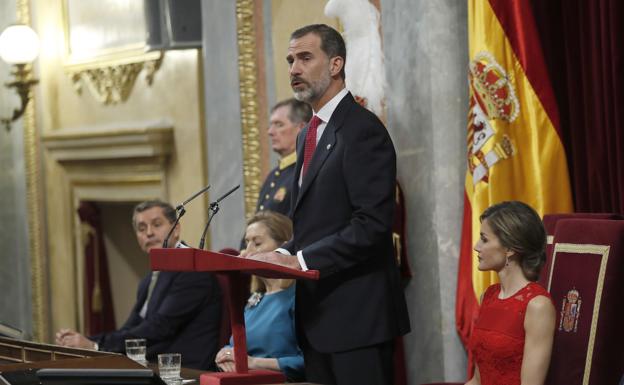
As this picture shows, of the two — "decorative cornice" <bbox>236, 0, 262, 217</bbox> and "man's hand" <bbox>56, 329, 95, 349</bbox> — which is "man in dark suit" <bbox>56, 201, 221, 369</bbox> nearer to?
"man's hand" <bbox>56, 329, 95, 349</bbox>

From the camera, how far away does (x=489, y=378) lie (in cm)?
352

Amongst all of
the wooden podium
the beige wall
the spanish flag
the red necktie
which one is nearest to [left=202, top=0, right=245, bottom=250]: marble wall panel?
the beige wall

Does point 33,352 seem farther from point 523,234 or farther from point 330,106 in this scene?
point 523,234

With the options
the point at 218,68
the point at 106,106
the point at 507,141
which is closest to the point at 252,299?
the point at 507,141

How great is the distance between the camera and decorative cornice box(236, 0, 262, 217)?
21.2 feet

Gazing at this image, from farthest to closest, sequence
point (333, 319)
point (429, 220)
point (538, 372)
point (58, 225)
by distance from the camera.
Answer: point (58, 225) → point (429, 220) → point (333, 319) → point (538, 372)

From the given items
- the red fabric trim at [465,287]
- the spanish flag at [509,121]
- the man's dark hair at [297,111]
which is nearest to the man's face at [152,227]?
the man's dark hair at [297,111]

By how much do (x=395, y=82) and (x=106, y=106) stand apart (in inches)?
165

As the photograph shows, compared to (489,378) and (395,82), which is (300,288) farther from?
(395,82)

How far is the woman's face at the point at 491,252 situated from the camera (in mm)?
3465

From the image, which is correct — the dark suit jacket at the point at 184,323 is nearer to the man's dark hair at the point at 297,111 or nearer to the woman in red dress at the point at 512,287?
the man's dark hair at the point at 297,111

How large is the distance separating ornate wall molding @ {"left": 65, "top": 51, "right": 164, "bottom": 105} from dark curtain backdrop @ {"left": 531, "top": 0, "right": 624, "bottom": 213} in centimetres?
394

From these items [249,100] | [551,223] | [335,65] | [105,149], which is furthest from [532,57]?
[105,149]

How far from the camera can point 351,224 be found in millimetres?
3535
